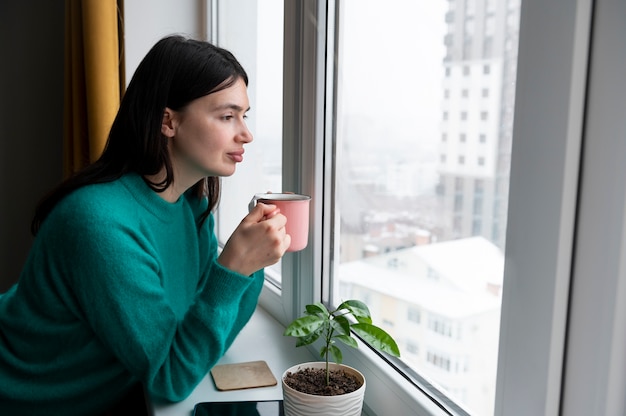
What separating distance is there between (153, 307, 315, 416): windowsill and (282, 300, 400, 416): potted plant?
6.0 inches

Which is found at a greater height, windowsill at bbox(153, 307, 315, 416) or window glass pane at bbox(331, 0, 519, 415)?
window glass pane at bbox(331, 0, 519, 415)

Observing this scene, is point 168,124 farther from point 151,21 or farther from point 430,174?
point 151,21

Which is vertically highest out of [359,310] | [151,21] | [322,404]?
[151,21]

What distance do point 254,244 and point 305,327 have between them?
0.16 m

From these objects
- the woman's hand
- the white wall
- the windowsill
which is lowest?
the windowsill

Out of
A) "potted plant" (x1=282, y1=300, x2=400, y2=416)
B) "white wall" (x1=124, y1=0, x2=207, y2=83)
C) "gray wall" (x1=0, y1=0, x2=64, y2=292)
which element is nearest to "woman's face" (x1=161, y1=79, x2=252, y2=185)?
"potted plant" (x1=282, y1=300, x2=400, y2=416)

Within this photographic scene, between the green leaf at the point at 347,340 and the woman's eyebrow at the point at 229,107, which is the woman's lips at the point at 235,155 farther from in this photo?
the green leaf at the point at 347,340

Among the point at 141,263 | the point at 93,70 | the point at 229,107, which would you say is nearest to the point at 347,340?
the point at 141,263

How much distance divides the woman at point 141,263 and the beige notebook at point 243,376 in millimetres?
62

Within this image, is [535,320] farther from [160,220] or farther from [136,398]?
[136,398]

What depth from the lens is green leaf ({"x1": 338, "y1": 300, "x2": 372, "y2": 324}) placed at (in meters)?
0.78

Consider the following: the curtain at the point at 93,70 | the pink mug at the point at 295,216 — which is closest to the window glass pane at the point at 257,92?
the curtain at the point at 93,70

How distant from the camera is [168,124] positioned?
0.99 metres

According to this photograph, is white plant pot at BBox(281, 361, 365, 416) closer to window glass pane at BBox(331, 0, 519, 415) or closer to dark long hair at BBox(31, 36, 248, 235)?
window glass pane at BBox(331, 0, 519, 415)
